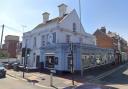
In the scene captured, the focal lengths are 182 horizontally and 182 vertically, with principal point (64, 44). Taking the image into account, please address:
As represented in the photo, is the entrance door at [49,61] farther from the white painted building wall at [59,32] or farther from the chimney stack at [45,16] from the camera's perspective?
the chimney stack at [45,16]

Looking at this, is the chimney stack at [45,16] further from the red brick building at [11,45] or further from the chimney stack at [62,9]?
the red brick building at [11,45]

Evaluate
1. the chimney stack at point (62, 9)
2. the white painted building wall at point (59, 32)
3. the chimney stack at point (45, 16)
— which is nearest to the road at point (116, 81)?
the white painted building wall at point (59, 32)

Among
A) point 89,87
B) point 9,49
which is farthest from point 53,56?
point 9,49

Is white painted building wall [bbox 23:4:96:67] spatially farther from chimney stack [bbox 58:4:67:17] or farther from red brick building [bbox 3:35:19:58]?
red brick building [bbox 3:35:19:58]

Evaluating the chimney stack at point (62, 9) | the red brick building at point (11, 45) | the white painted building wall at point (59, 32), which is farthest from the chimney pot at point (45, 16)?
the red brick building at point (11, 45)

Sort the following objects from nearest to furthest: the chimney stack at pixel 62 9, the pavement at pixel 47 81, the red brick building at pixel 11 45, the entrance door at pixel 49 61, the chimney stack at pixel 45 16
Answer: the pavement at pixel 47 81, the entrance door at pixel 49 61, the chimney stack at pixel 62 9, the chimney stack at pixel 45 16, the red brick building at pixel 11 45

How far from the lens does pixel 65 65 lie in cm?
2645

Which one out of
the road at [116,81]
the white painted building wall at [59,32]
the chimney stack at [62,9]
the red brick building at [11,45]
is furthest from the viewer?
the red brick building at [11,45]

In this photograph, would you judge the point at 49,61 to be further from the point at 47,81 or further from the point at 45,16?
the point at 45,16

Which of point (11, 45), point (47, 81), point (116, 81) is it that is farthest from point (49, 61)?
point (11, 45)

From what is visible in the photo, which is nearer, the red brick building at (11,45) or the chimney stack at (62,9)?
the chimney stack at (62,9)

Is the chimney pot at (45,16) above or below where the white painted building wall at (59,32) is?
above

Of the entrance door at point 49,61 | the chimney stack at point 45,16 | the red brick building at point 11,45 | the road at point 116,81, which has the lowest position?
the road at point 116,81

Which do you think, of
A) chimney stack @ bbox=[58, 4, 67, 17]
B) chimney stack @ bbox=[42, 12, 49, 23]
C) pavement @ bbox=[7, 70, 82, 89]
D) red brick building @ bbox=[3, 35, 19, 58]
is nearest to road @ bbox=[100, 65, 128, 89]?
pavement @ bbox=[7, 70, 82, 89]
